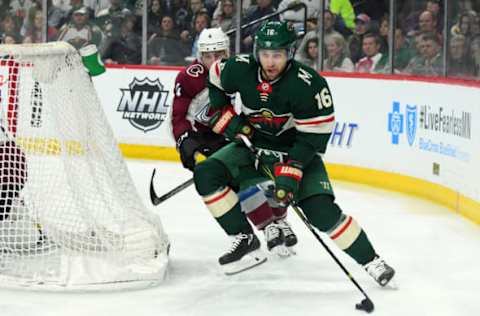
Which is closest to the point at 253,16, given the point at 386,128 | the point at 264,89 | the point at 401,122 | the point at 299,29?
the point at 299,29

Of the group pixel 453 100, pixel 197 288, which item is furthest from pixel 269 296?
pixel 453 100

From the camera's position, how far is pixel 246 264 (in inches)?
164

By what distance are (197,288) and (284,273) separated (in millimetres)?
436

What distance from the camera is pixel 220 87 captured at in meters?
4.12

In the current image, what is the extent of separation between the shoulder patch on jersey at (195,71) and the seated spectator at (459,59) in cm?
250

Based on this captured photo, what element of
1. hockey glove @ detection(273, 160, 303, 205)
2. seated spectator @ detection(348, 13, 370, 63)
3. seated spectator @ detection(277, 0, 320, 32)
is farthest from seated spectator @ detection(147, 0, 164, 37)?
hockey glove @ detection(273, 160, 303, 205)

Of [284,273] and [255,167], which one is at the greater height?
[255,167]

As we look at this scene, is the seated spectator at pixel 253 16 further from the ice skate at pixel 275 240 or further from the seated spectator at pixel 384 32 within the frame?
the ice skate at pixel 275 240

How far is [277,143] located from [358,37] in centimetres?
369

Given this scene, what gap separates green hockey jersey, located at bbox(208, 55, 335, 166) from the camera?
12.6ft

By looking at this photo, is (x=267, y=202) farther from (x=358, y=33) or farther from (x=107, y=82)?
(x=107, y=82)

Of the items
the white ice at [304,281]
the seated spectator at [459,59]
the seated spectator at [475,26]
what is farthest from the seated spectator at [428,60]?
the white ice at [304,281]

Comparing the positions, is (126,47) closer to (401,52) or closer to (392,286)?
(401,52)

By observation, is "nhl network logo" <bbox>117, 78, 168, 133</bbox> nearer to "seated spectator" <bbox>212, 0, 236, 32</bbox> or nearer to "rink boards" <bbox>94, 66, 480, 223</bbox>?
"rink boards" <bbox>94, 66, 480, 223</bbox>
